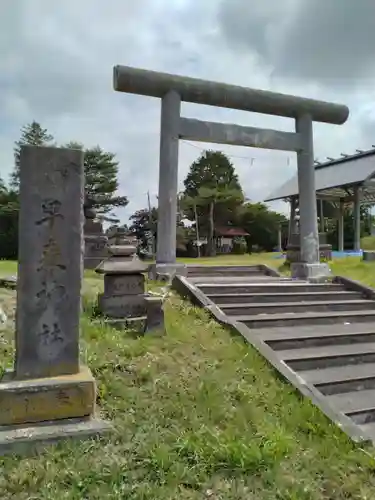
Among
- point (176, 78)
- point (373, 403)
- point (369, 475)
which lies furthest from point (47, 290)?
point (176, 78)

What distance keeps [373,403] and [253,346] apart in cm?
142

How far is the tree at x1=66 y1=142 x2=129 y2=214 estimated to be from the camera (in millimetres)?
31703

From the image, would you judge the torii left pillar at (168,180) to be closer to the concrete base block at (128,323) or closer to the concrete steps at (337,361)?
the concrete base block at (128,323)

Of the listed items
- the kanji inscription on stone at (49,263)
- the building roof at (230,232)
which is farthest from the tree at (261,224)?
the kanji inscription on stone at (49,263)

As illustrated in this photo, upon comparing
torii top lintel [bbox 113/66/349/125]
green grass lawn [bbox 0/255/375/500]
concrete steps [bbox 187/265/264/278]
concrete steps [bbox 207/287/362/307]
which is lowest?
green grass lawn [bbox 0/255/375/500]

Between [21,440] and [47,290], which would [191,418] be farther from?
[47,290]

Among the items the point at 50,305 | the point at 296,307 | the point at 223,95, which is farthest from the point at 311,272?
the point at 50,305

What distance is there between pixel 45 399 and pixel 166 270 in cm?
571

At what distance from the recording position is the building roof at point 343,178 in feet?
65.8

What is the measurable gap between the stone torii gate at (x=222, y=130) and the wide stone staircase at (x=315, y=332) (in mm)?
1209

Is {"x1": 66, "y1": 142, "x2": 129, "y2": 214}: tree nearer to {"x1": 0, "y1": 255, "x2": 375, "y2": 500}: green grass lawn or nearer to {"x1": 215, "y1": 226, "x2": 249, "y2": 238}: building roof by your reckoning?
{"x1": 215, "y1": 226, "x2": 249, "y2": 238}: building roof

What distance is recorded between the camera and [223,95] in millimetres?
9227

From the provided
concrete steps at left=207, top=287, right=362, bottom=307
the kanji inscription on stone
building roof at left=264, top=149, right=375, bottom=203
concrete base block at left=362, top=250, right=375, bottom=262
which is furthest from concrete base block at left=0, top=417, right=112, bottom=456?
building roof at left=264, top=149, right=375, bottom=203

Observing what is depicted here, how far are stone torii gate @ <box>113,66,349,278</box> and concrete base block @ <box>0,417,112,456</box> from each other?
5.69 meters
